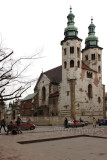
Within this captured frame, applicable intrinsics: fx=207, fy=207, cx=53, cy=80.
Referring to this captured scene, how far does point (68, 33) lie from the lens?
1800 inches

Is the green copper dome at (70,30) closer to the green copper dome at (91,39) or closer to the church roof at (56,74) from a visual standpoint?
the green copper dome at (91,39)

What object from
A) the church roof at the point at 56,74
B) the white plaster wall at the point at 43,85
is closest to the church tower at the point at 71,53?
the church roof at the point at 56,74

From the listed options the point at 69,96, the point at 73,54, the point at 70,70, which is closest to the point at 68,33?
the point at 73,54

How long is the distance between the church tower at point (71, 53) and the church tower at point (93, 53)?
17.0 feet

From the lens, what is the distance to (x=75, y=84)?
42375 mm

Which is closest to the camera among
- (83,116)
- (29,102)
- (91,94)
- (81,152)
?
(81,152)

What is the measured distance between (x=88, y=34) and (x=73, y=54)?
1013cm

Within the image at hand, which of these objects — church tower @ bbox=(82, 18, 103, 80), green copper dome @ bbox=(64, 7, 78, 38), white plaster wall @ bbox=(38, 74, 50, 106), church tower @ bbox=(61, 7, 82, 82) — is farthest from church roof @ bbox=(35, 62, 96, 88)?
green copper dome @ bbox=(64, 7, 78, 38)

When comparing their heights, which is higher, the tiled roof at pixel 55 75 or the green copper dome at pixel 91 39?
the green copper dome at pixel 91 39

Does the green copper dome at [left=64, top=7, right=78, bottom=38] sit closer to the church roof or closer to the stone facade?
the stone facade

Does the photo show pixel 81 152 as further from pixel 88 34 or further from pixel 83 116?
pixel 88 34

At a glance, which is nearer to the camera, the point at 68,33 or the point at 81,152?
the point at 81,152

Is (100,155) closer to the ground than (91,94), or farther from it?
closer to the ground

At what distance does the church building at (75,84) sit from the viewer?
139ft
